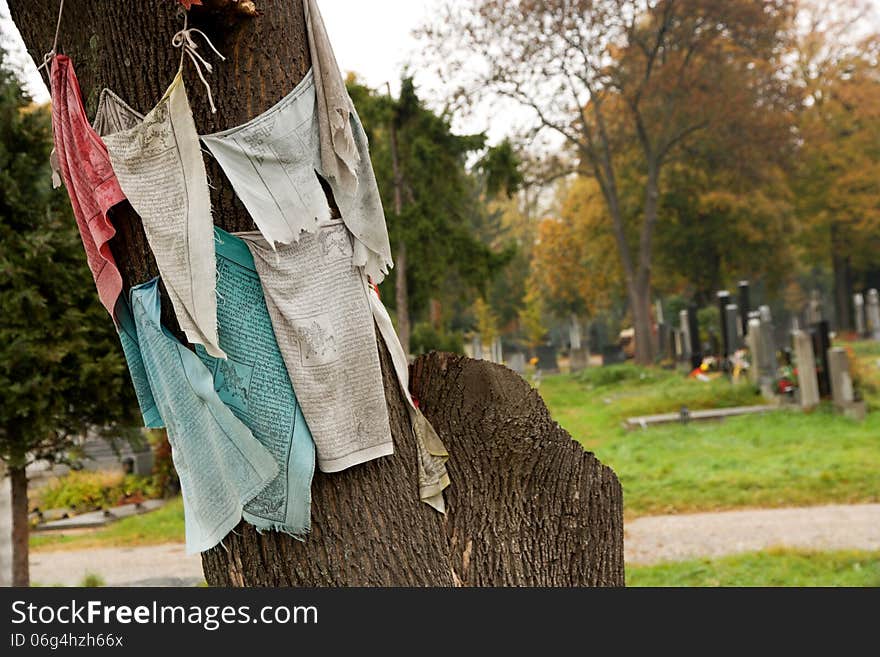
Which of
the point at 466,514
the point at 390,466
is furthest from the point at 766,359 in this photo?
the point at 390,466

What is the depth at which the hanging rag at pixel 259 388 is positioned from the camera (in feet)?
7.65

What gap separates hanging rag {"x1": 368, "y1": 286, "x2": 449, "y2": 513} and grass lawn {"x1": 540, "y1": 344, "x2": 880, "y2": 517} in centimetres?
714

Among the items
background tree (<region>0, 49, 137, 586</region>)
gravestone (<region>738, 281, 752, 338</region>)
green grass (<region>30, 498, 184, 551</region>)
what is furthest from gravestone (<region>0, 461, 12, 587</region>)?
gravestone (<region>738, 281, 752, 338</region>)

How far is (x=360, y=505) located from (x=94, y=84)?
50.1 inches

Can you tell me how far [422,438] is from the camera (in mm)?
2684

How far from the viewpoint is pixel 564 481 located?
2973 millimetres

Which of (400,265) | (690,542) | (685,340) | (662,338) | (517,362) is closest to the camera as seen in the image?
(690,542)

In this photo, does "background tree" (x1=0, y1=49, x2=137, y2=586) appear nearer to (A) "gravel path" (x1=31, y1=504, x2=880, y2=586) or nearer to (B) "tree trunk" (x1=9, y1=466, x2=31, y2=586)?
(B) "tree trunk" (x1=9, y1=466, x2=31, y2=586)

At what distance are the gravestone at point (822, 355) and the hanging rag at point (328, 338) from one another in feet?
42.3

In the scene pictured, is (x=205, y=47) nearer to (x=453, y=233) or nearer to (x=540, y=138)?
(x=453, y=233)

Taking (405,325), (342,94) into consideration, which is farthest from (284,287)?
(405,325)

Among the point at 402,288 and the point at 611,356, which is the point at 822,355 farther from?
the point at 611,356

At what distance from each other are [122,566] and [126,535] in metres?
1.84

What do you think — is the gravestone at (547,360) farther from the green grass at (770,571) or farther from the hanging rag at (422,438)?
the hanging rag at (422,438)
